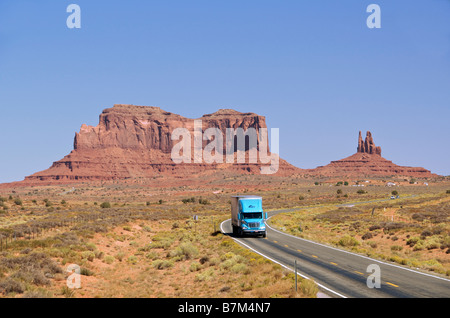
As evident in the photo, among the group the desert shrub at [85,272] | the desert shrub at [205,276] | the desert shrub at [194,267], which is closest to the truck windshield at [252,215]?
the desert shrub at [194,267]

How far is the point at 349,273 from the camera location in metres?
18.8

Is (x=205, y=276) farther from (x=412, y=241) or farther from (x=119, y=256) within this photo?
(x=412, y=241)

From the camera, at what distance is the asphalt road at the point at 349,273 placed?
15070mm

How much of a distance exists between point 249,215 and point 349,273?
1322cm

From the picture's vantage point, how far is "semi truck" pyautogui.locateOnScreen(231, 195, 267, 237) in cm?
3088

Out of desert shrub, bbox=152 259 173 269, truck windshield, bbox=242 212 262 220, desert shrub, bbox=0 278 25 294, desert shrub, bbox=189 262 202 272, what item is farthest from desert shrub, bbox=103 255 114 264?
truck windshield, bbox=242 212 262 220

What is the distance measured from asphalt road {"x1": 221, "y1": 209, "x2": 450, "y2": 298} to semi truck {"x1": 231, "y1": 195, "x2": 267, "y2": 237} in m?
2.36

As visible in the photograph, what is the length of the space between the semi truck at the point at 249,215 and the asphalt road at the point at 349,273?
2.36m

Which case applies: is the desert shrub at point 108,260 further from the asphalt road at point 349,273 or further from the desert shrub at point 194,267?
the asphalt road at point 349,273

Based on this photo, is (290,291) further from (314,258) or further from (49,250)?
(49,250)

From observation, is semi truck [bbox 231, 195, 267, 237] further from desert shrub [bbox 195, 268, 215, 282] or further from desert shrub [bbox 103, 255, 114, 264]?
desert shrub [bbox 195, 268, 215, 282]

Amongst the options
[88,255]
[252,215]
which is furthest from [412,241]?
[88,255]

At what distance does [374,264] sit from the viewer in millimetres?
21828
